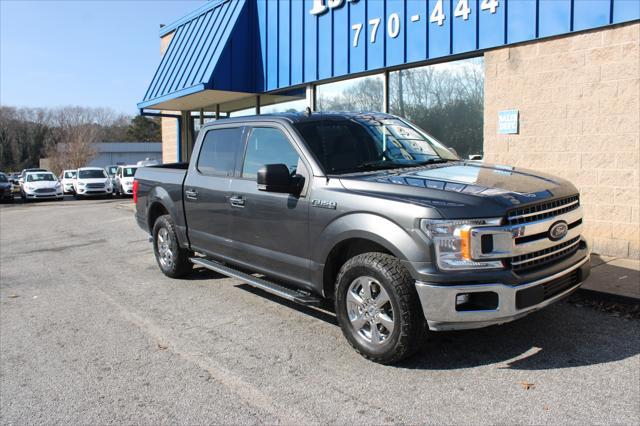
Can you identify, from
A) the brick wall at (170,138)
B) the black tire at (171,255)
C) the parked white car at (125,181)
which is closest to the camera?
the black tire at (171,255)

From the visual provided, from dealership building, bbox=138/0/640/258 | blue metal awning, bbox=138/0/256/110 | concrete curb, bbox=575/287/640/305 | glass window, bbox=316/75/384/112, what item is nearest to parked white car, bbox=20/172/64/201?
blue metal awning, bbox=138/0/256/110

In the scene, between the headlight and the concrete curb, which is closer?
the headlight

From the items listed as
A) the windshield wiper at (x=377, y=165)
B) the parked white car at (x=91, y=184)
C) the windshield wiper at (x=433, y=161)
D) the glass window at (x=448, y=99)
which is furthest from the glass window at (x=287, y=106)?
the parked white car at (x=91, y=184)

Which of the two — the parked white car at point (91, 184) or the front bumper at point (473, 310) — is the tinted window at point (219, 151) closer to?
the front bumper at point (473, 310)

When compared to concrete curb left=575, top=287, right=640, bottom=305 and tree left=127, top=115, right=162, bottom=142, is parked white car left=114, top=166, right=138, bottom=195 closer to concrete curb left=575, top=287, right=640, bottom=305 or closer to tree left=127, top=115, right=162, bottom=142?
concrete curb left=575, top=287, right=640, bottom=305

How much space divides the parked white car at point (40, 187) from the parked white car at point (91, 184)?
95 cm

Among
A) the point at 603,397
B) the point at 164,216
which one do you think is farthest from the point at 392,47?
the point at 603,397

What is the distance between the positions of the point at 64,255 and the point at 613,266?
8383 millimetres

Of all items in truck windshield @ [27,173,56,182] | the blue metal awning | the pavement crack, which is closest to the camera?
the pavement crack

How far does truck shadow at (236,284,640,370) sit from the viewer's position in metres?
4.08

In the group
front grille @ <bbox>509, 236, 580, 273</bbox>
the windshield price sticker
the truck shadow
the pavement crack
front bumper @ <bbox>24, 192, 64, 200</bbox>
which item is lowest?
the pavement crack

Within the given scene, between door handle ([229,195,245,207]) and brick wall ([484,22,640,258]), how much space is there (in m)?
4.74

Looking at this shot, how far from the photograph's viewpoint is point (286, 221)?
190 inches

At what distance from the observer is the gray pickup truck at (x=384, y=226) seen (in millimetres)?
3680
